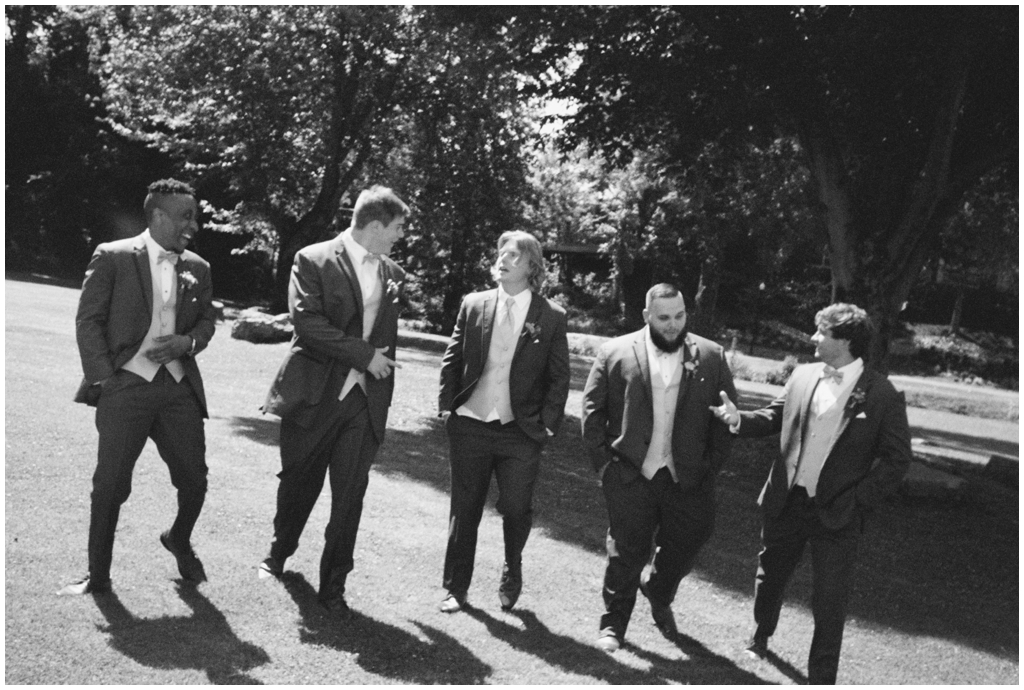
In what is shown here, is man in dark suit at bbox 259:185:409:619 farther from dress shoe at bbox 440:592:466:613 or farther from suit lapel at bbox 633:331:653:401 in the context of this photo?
suit lapel at bbox 633:331:653:401

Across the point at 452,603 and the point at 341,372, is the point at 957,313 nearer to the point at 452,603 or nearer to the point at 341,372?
the point at 452,603

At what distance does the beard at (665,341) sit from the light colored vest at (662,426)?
0.53ft

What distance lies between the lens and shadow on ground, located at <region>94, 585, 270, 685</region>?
5.25 meters

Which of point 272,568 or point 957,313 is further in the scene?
point 957,313

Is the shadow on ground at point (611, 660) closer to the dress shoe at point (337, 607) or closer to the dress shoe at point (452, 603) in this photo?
the dress shoe at point (452, 603)

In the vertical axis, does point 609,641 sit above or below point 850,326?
below

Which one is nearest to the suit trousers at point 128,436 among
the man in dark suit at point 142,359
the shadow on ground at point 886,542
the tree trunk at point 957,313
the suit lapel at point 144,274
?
the man in dark suit at point 142,359

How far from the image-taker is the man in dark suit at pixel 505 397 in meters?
6.55

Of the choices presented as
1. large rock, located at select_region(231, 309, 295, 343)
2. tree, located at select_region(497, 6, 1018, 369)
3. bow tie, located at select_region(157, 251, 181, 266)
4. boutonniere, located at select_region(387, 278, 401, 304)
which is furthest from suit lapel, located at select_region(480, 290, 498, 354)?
large rock, located at select_region(231, 309, 295, 343)

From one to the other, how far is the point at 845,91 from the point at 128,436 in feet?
30.9

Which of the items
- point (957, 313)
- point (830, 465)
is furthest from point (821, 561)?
point (957, 313)

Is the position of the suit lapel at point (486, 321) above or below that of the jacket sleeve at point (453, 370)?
above

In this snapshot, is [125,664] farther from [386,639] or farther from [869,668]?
[869,668]

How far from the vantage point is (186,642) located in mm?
5562
